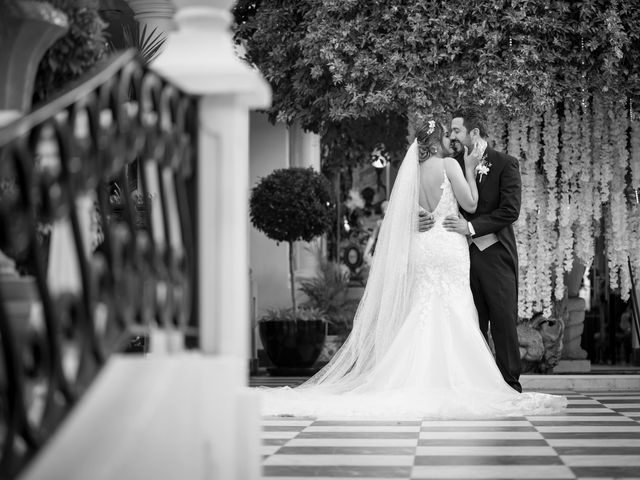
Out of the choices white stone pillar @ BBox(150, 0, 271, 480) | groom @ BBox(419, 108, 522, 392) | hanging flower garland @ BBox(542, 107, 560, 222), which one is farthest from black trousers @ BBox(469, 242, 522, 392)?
white stone pillar @ BBox(150, 0, 271, 480)

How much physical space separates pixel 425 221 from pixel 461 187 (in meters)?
0.36

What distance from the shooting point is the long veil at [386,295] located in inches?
307

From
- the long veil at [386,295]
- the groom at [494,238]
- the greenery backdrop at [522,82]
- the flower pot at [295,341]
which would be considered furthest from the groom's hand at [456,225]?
the flower pot at [295,341]

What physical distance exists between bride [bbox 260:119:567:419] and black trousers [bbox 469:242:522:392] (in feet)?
0.53

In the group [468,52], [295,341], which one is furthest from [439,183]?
[295,341]

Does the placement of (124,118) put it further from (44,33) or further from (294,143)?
(294,143)

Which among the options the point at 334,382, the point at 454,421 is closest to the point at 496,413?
the point at 454,421

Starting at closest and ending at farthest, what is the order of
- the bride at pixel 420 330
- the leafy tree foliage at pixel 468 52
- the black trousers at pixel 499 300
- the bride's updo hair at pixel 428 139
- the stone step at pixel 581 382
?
the bride at pixel 420 330, the black trousers at pixel 499 300, the bride's updo hair at pixel 428 139, the leafy tree foliage at pixel 468 52, the stone step at pixel 581 382

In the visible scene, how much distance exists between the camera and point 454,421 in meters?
6.55

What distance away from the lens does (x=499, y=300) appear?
308 inches

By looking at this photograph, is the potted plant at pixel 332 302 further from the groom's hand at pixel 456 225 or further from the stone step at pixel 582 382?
the groom's hand at pixel 456 225

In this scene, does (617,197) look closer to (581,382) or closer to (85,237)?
(581,382)

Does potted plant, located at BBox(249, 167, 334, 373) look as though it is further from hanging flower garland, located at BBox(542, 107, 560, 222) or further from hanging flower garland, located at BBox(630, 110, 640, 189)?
hanging flower garland, located at BBox(630, 110, 640, 189)

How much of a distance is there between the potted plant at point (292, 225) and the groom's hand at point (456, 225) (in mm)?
3903
